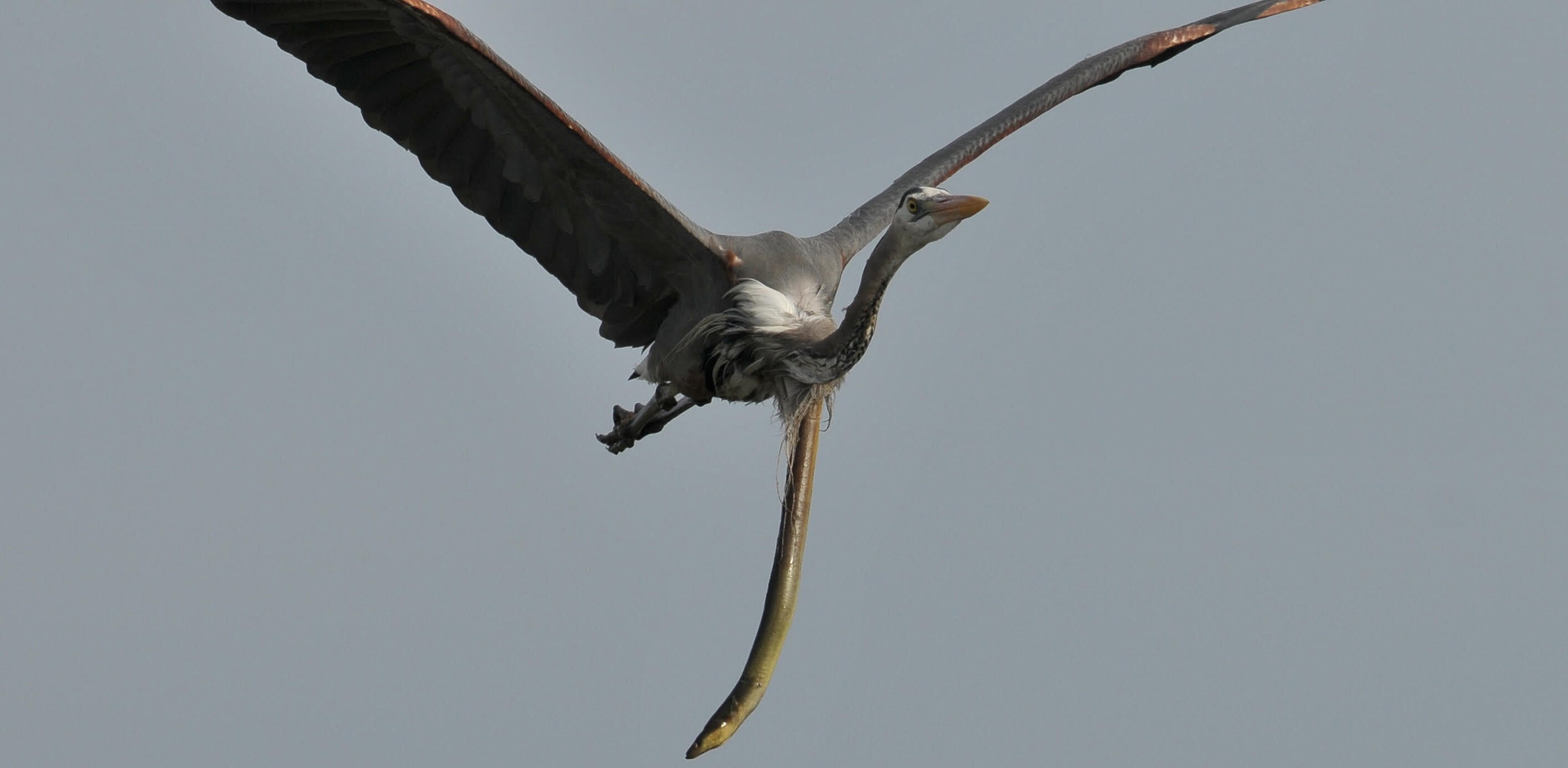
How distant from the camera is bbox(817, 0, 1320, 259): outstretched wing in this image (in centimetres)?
1377

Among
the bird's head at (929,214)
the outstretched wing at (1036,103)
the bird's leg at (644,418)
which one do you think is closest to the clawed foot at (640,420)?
the bird's leg at (644,418)

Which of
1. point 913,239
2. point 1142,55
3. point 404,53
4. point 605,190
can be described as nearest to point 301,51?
point 404,53

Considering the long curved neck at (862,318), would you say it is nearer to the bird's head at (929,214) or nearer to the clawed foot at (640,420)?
the bird's head at (929,214)

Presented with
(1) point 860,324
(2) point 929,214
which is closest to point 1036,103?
(1) point 860,324

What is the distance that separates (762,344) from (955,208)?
2.13 meters

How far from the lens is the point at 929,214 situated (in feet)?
34.0

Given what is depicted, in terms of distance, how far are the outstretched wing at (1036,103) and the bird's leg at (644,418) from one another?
1.45 m

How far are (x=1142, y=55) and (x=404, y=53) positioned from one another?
5.76m

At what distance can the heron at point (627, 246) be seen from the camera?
37.1 ft

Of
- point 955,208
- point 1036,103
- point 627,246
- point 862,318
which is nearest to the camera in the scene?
point 955,208

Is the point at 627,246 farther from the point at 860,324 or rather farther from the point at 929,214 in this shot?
the point at 929,214

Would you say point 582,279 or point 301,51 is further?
point 582,279

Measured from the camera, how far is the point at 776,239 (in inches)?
496

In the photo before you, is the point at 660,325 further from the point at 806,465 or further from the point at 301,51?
the point at 301,51
